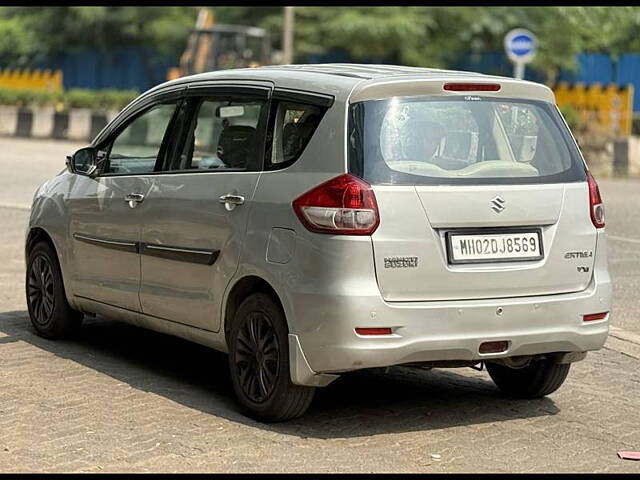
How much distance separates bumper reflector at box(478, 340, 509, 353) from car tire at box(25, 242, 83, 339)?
125 inches

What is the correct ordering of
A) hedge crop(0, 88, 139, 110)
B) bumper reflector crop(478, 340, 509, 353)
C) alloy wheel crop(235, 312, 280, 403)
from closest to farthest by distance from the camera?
1. bumper reflector crop(478, 340, 509, 353)
2. alloy wheel crop(235, 312, 280, 403)
3. hedge crop(0, 88, 139, 110)

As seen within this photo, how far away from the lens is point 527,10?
4300 cm

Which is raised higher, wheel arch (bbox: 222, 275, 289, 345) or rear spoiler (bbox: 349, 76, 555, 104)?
rear spoiler (bbox: 349, 76, 555, 104)

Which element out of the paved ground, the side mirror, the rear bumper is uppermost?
the side mirror

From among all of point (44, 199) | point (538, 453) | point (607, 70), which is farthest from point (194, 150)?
point (607, 70)

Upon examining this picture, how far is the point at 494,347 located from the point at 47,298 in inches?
135

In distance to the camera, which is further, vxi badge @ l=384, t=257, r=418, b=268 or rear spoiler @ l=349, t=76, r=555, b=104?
rear spoiler @ l=349, t=76, r=555, b=104

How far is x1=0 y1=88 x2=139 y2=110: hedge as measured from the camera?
3969cm

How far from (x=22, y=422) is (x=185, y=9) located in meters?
47.6

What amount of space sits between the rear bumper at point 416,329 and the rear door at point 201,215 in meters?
0.75

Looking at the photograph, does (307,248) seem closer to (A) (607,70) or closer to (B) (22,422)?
(B) (22,422)

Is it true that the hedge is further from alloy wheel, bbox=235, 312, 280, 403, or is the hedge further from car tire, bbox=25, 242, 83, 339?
alloy wheel, bbox=235, 312, 280, 403

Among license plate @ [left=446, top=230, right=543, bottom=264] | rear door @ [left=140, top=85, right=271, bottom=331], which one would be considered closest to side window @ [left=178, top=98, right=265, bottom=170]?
rear door @ [left=140, top=85, right=271, bottom=331]

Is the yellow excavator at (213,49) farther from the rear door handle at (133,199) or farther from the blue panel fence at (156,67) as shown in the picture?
the rear door handle at (133,199)
